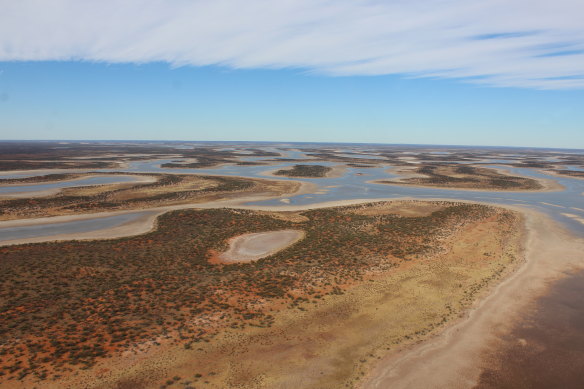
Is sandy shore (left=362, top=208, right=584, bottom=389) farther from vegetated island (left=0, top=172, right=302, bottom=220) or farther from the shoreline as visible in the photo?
vegetated island (left=0, top=172, right=302, bottom=220)

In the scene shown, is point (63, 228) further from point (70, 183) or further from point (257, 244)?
point (70, 183)

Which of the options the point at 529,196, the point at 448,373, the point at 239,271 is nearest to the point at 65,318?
the point at 239,271

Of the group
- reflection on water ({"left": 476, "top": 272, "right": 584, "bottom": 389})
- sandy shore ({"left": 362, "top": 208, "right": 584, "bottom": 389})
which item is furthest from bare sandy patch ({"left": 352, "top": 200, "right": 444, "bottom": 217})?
reflection on water ({"left": 476, "top": 272, "right": 584, "bottom": 389})

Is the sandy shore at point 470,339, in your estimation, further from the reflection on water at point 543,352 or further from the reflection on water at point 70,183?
the reflection on water at point 70,183

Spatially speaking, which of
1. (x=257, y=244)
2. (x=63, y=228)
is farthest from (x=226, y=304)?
(x=63, y=228)

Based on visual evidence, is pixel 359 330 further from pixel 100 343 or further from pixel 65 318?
pixel 65 318

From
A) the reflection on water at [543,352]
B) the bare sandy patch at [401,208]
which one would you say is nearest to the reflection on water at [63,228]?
the bare sandy patch at [401,208]

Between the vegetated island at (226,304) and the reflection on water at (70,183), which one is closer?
the vegetated island at (226,304)
